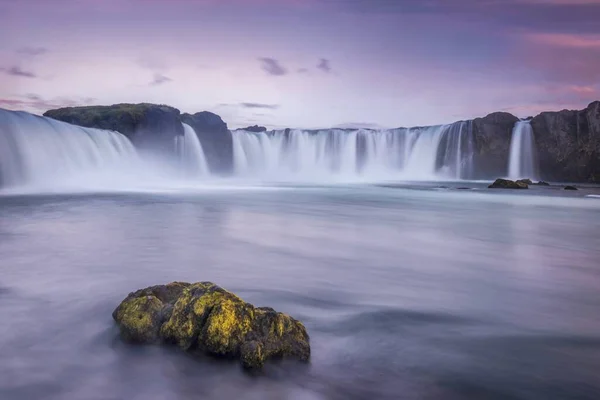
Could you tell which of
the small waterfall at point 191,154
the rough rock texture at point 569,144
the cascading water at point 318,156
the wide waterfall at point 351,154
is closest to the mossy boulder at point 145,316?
the cascading water at point 318,156

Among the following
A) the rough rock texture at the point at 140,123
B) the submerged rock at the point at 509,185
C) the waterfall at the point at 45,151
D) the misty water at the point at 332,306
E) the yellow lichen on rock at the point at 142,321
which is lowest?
the misty water at the point at 332,306

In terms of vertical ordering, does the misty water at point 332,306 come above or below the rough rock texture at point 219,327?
below

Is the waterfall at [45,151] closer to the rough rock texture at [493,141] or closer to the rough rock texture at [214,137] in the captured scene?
the rough rock texture at [214,137]

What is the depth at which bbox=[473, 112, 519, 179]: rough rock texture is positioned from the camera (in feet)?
185

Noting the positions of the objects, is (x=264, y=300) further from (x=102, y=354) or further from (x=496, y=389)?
(x=496, y=389)

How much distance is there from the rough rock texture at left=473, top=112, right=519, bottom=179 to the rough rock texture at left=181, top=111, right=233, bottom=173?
103ft

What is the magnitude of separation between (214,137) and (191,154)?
774cm

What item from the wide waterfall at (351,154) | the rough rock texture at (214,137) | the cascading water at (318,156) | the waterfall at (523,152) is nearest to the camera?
the cascading water at (318,156)

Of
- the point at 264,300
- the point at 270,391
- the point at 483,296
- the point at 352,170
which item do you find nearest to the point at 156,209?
the point at 264,300

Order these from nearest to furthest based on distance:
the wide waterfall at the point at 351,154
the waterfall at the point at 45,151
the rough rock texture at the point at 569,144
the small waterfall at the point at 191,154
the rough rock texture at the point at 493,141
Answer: the waterfall at the point at 45,151, the rough rock texture at the point at 569,144, the small waterfall at the point at 191,154, the rough rock texture at the point at 493,141, the wide waterfall at the point at 351,154

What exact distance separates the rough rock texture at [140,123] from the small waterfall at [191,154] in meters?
1.53

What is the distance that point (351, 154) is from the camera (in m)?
65.5

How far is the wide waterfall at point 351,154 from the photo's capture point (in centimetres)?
6121

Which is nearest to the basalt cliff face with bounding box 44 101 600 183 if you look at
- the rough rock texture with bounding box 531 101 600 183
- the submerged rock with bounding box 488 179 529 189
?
the rough rock texture with bounding box 531 101 600 183
